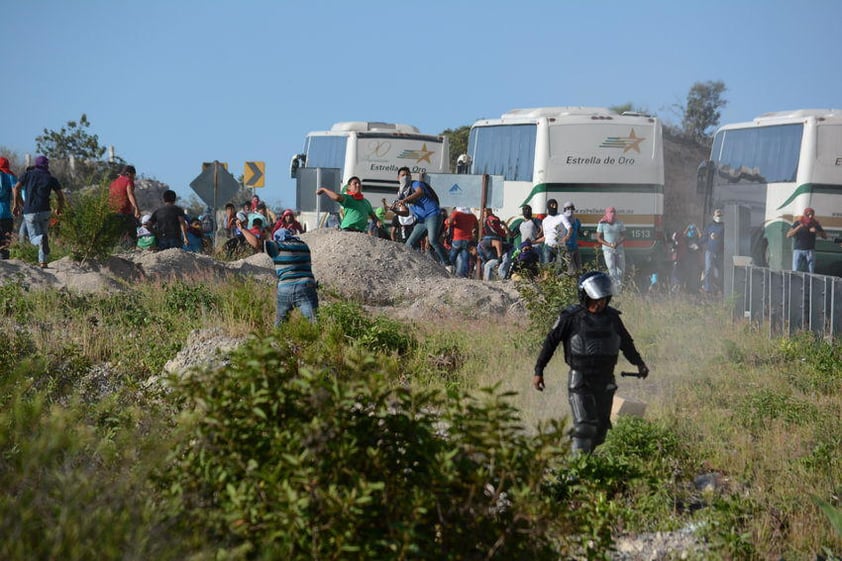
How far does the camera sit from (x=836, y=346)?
13.2 meters

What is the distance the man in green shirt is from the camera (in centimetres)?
1739

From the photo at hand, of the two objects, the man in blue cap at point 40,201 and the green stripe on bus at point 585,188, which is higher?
the green stripe on bus at point 585,188

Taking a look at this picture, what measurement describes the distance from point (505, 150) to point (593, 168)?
7.03 ft

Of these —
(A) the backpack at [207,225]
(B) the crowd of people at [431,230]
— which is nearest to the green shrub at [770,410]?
(B) the crowd of people at [431,230]

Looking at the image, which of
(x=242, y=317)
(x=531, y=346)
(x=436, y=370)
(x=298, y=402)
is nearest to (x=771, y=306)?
(x=531, y=346)

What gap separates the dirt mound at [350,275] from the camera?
1520cm

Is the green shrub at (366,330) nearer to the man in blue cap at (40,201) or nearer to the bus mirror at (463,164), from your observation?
the man in blue cap at (40,201)

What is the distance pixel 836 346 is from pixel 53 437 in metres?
10.4

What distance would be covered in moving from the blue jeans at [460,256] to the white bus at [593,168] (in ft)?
9.10

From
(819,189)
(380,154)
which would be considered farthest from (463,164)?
(819,189)

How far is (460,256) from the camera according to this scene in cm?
2156

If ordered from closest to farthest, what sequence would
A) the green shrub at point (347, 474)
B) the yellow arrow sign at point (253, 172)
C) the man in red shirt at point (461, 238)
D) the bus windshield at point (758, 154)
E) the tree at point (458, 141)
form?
1. the green shrub at point (347, 474)
2. the man in red shirt at point (461, 238)
3. the yellow arrow sign at point (253, 172)
4. the bus windshield at point (758, 154)
5. the tree at point (458, 141)

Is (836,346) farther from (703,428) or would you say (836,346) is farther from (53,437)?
(53,437)

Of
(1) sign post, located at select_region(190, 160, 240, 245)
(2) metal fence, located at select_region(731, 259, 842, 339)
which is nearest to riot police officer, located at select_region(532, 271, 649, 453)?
(2) metal fence, located at select_region(731, 259, 842, 339)
